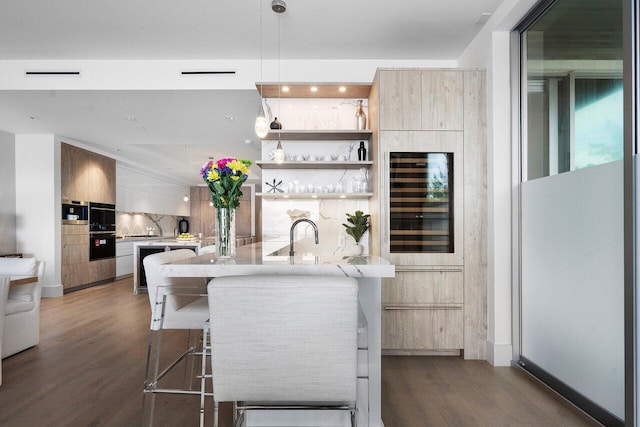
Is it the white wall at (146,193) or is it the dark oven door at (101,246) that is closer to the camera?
the dark oven door at (101,246)

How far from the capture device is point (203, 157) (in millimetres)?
8031

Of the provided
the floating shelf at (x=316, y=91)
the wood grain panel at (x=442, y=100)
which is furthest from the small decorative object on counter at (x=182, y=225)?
the wood grain panel at (x=442, y=100)

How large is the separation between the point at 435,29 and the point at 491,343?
2.86 metres

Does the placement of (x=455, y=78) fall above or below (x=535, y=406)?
above

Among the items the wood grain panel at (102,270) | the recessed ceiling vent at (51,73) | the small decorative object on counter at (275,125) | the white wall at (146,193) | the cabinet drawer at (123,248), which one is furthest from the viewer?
the white wall at (146,193)

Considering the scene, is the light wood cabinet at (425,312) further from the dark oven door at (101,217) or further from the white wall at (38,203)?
the dark oven door at (101,217)

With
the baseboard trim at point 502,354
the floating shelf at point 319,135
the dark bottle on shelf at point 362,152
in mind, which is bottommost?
the baseboard trim at point 502,354

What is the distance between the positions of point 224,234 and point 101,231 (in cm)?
616

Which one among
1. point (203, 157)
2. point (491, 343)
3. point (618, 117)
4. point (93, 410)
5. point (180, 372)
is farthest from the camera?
point (203, 157)

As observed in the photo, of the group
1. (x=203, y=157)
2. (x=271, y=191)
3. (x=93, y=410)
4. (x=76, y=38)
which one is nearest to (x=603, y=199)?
(x=271, y=191)

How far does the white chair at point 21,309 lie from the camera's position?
9.79 feet

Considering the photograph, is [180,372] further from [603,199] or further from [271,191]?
[603,199]

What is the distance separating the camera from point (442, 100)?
3.03m

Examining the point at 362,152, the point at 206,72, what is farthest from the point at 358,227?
the point at 206,72
